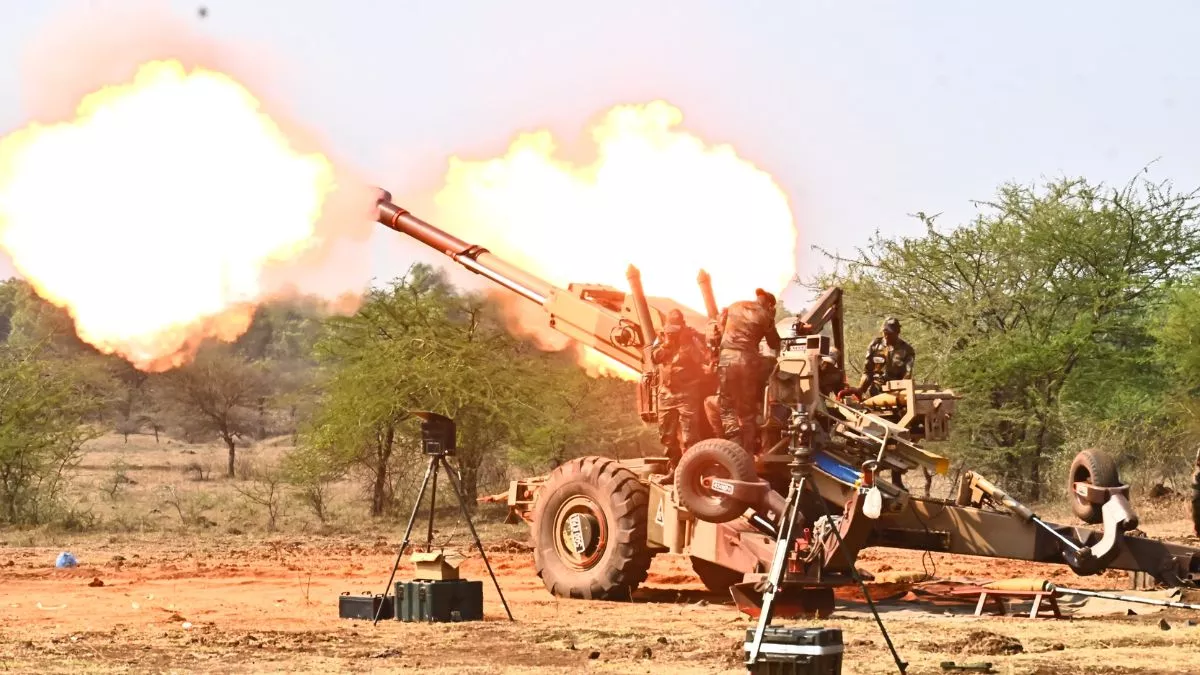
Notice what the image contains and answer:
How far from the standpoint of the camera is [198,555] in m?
24.9

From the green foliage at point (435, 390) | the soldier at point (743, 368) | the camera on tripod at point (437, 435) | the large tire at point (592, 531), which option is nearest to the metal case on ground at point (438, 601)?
the camera on tripod at point (437, 435)

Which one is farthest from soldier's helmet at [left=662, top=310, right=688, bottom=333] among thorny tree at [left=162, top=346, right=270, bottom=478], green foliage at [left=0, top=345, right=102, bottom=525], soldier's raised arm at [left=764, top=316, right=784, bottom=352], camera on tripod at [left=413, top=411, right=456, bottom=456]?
thorny tree at [left=162, top=346, right=270, bottom=478]

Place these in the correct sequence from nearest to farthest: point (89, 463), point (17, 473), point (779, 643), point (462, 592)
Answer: point (779, 643), point (462, 592), point (17, 473), point (89, 463)

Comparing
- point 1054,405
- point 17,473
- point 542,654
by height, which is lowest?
point 542,654

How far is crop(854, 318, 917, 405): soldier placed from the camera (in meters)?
18.9

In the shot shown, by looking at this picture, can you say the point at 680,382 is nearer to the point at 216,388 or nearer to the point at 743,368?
the point at 743,368

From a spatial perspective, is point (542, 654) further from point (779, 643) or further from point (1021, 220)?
point (1021, 220)

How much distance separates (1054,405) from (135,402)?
3969 centimetres

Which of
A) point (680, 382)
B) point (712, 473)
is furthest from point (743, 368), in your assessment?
point (712, 473)

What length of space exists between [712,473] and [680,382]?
1.17 metres

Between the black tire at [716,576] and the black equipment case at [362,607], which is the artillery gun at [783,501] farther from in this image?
the black equipment case at [362,607]

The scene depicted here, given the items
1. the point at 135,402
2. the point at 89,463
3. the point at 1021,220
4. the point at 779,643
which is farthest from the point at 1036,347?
the point at 135,402

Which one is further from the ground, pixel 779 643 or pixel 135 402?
pixel 135 402

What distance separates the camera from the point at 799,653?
9.61m
